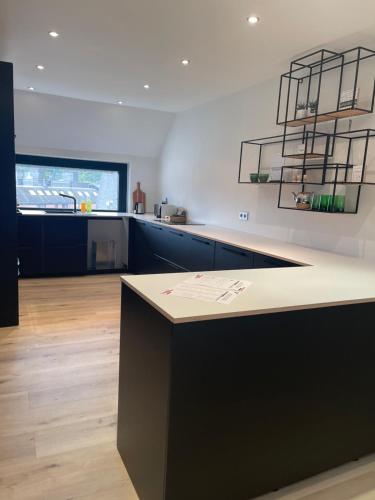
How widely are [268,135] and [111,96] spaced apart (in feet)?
6.92

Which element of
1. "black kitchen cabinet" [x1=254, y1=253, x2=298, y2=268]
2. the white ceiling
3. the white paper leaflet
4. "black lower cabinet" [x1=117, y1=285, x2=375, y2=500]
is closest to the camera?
"black lower cabinet" [x1=117, y1=285, x2=375, y2=500]

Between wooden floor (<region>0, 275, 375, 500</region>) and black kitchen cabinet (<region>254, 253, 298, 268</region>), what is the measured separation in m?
1.18

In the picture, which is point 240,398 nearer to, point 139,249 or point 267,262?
point 267,262

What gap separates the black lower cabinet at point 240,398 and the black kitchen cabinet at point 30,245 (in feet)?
11.8

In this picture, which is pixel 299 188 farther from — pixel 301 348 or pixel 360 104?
pixel 301 348

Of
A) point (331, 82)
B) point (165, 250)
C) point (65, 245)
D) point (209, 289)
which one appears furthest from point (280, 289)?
point (65, 245)

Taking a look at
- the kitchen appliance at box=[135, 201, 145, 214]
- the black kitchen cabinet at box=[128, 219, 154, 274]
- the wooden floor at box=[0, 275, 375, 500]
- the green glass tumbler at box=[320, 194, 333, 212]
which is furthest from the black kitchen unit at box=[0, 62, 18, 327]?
the kitchen appliance at box=[135, 201, 145, 214]

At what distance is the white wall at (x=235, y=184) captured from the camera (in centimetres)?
277

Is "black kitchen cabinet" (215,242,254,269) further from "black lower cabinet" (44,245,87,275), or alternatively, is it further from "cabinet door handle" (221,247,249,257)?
"black lower cabinet" (44,245,87,275)

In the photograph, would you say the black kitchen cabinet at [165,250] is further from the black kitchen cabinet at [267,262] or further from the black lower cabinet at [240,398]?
the black lower cabinet at [240,398]

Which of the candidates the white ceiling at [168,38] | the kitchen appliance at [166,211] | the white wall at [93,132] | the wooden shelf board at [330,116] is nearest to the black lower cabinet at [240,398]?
the wooden shelf board at [330,116]

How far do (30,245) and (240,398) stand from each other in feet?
13.7

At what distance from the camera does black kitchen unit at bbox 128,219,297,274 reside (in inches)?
112

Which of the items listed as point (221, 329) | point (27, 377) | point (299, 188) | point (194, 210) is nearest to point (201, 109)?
point (194, 210)
